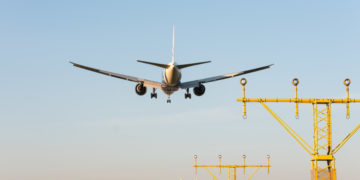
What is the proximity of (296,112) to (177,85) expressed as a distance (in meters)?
36.0

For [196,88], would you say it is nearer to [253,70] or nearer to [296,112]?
[253,70]

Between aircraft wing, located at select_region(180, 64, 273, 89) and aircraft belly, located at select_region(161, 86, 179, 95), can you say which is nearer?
aircraft belly, located at select_region(161, 86, 179, 95)

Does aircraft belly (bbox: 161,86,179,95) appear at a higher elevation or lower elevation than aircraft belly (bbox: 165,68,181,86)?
lower

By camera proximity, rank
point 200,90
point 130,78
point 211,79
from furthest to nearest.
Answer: point 130,78 < point 211,79 < point 200,90

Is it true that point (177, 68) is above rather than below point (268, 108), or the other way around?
above

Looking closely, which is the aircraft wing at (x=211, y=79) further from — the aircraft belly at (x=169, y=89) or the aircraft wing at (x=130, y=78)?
the aircraft wing at (x=130, y=78)

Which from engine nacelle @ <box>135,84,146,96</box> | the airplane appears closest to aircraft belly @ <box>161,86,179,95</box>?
the airplane

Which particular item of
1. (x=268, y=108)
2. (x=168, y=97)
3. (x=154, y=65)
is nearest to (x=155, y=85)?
(x=168, y=97)

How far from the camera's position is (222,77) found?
95.2 metres

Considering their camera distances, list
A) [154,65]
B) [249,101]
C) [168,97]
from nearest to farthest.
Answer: [249,101] → [154,65] → [168,97]

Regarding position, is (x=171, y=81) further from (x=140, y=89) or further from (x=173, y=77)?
(x=140, y=89)

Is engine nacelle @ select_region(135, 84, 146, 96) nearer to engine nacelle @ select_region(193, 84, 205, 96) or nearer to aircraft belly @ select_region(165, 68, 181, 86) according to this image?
aircraft belly @ select_region(165, 68, 181, 86)

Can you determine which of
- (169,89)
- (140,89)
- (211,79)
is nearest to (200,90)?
(211,79)

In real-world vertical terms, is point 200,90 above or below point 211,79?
below
